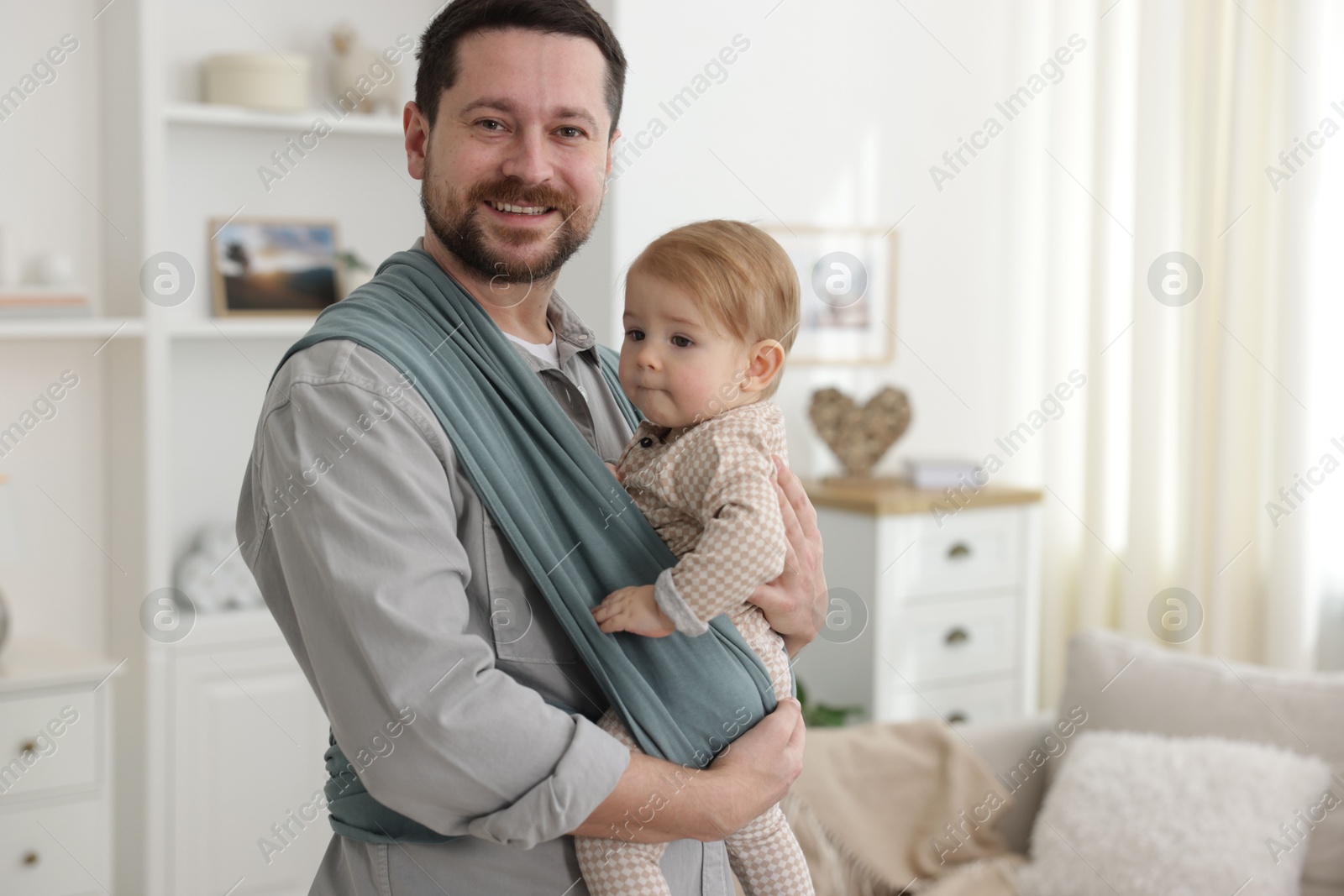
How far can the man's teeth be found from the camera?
1.25m

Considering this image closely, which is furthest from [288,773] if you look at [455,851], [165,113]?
[455,851]

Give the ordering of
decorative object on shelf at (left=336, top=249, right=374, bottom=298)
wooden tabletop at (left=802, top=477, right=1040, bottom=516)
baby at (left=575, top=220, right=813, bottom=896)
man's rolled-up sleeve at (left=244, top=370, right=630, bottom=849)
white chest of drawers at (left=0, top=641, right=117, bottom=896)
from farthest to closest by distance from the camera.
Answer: wooden tabletop at (left=802, top=477, right=1040, bottom=516)
decorative object on shelf at (left=336, top=249, right=374, bottom=298)
white chest of drawers at (left=0, top=641, right=117, bottom=896)
baby at (left=575, top=220, right=813, bottom=896)
man's rolled-up sleeve at (left=244, top=370, right=630, bottom=849)

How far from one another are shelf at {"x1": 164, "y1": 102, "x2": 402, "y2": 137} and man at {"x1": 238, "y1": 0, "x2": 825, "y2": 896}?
1.89m

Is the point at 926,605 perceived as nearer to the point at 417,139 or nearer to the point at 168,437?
the point at 168,437

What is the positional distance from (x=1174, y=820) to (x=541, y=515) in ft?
5.74

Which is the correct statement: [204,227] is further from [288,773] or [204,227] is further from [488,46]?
[488,46]

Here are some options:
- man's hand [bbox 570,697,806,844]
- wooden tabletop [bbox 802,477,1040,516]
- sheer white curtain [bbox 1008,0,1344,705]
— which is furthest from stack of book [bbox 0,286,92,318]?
sheer white curtain [bbox 1008,0,1344,705]

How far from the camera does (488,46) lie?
1250 millimetres

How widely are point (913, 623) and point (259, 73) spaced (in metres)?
2.38

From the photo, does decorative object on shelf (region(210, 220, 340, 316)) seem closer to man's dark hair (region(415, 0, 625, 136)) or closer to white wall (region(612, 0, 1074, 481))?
white wall (region(612, 0, 1074, 481))

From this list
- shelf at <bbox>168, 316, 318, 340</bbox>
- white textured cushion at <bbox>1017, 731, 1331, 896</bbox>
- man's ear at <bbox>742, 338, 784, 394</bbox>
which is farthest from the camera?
shelf at <bbox>168, 316, 318, 340</bbox>

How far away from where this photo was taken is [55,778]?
2.68m

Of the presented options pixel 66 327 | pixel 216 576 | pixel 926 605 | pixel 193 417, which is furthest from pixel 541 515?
pixel 926 605

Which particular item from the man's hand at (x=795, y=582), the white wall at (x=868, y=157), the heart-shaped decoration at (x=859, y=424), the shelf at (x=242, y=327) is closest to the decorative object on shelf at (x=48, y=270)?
the shelf at (x=242, y=327)
